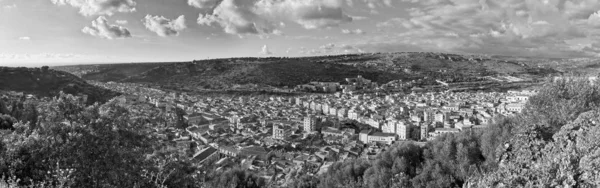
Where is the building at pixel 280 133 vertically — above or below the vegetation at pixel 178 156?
below

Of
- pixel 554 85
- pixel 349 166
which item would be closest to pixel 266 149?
pixel 349 166

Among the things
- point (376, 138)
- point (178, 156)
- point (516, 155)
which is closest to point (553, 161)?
point (516, 155)

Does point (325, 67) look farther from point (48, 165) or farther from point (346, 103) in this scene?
point (48, 165)

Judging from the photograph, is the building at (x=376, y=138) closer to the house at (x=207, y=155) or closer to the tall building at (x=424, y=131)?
the tall building at (x=424, y=131)

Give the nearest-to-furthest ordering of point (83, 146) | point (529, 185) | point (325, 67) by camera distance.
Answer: point (529, 185) < point (83, 146) < point (325, 67)

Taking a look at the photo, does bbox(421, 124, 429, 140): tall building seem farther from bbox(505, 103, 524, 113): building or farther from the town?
bbox(505, 103, 524, 113): building

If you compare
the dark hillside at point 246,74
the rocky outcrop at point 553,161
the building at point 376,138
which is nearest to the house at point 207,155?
the building at point 376,138

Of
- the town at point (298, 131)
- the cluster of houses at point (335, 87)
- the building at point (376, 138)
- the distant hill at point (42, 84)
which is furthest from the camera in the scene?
the cluster of houses at point (335, 87)
